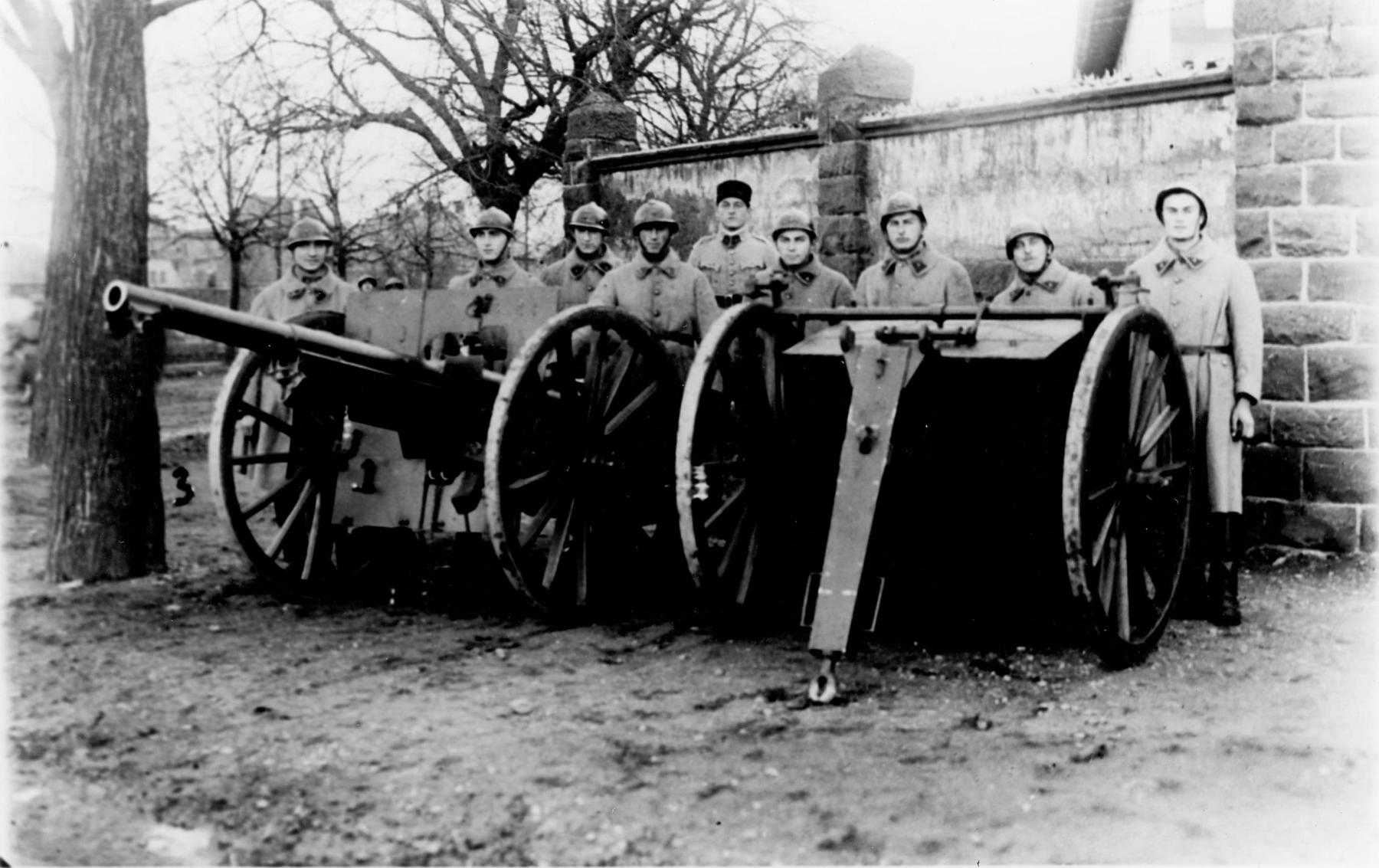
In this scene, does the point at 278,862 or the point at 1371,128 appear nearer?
the point at 278,862

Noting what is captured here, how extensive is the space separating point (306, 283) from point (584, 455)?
2452 mm

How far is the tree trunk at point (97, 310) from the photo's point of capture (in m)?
6.50

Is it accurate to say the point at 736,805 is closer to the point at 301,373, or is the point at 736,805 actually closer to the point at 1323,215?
the point at 301,373

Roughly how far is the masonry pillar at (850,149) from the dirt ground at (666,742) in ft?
12.5

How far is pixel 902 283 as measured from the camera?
20.8 feet

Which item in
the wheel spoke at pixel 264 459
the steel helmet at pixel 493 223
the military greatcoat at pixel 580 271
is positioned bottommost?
the wheel spoke at pixel 264 459

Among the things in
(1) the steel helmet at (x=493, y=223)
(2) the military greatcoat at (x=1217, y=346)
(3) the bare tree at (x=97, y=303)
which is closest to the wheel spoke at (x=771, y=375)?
(2) the military greatcoat at (x=1217, y=346)

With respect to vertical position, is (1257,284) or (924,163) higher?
(924,163)

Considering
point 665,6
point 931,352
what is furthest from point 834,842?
point 665,6

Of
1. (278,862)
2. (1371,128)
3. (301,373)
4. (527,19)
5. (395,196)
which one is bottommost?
(278,862)

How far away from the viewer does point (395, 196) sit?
50.8 ft

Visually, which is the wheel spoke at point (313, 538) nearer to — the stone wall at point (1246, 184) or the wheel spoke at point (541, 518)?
the wheel spoke at point (541, 518)

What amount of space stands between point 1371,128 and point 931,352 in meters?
2.92

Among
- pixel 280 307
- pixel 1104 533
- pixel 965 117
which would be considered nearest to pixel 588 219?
pixel 280 307
